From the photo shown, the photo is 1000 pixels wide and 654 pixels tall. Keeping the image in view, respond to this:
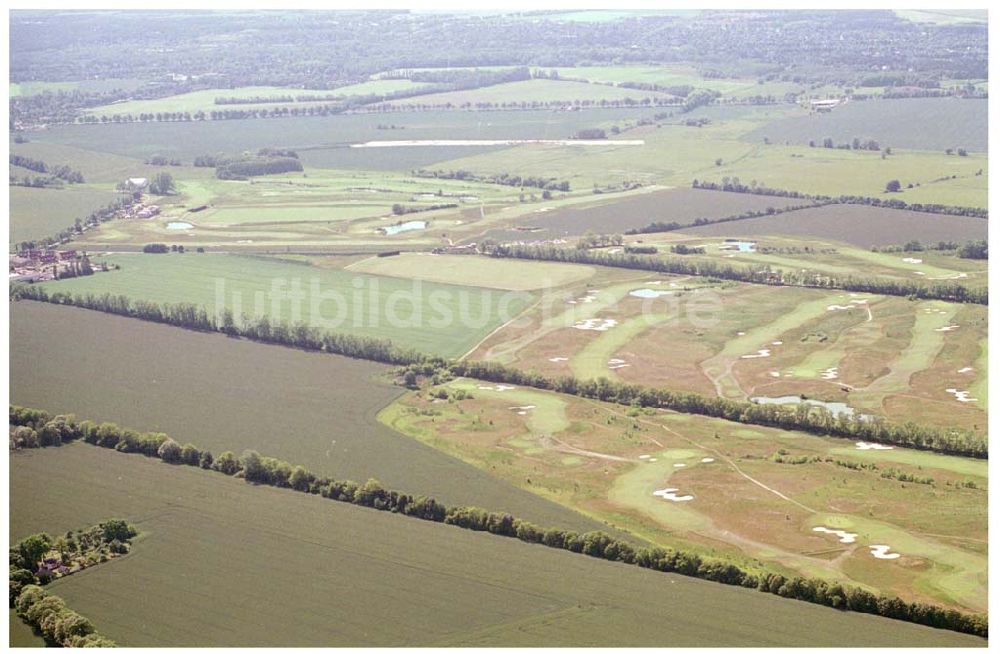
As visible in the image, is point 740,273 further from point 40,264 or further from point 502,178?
point 40,264

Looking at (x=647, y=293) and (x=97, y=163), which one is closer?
(x=647, y=293)

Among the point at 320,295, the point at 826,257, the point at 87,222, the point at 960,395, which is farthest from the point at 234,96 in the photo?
the point at 960,395

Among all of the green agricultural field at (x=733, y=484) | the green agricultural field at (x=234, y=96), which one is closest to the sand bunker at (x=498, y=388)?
the green agricultural field at (x=733, y=484)

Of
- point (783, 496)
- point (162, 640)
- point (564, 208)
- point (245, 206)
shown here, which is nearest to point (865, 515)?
point (783, 496)

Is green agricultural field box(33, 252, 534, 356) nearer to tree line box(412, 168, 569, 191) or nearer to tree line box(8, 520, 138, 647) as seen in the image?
tree line box(8, 520, 138, 647)

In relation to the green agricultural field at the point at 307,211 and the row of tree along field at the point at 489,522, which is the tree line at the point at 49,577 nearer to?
the row of tree along field at the point at 489,522
